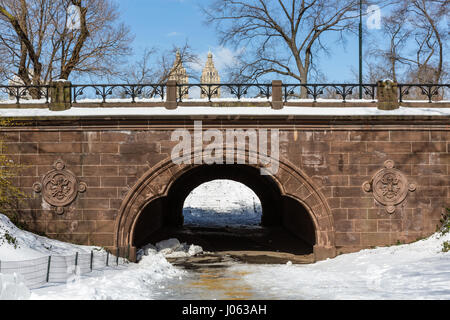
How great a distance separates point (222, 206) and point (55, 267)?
24.5 metres

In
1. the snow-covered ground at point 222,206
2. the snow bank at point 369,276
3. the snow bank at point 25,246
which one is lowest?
the snow-covered ground at point 222,206

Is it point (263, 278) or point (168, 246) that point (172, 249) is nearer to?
point (168, 246)

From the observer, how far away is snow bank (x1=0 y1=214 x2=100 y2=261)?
10.1 m

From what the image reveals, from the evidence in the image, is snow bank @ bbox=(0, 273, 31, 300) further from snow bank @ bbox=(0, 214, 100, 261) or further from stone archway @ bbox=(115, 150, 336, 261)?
stone archway @ bbox=(115, 150, 336, 261)

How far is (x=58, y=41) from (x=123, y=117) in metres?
9.77

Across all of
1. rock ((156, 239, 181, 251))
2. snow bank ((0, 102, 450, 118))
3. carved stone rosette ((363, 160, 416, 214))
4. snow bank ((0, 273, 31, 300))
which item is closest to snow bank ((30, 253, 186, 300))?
snow bank ((0, 273, 31, 300))

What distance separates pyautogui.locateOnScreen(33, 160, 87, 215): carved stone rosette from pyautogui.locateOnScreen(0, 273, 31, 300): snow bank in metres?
5.83

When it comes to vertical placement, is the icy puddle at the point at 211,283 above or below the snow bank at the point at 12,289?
below

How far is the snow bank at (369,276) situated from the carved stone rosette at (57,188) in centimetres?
487

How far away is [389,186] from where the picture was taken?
1264cm

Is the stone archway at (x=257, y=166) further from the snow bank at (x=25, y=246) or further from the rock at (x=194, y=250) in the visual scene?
the rock at (x=194, y=250)

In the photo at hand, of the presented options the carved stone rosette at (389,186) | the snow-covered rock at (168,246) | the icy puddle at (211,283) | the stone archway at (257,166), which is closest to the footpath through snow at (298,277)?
the icy puddle at (211,283)

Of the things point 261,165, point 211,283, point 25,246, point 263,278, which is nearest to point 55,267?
point 25,246

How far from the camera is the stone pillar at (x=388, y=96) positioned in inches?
506
